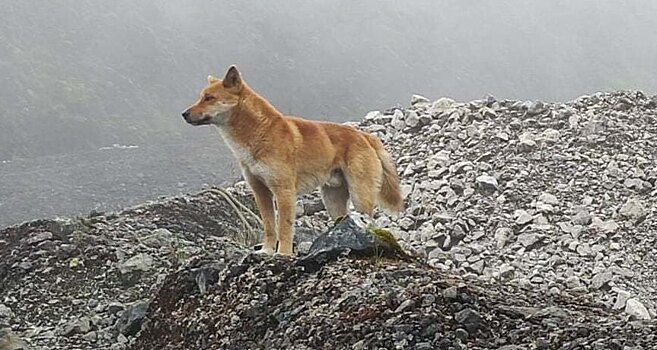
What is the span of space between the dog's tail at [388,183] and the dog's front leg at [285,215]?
1323mm

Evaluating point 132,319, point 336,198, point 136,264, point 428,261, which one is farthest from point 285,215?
point 428,261

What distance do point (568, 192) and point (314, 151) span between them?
414cm

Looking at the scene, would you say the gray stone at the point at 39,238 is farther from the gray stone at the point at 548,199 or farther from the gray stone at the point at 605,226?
the gray stone at the point at 605,226

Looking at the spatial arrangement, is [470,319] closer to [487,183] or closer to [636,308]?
[636,308]

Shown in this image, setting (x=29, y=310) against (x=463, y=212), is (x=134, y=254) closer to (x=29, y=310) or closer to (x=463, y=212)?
(x=29, y=310)

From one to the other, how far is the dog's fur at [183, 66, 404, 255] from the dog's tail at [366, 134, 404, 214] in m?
0.34

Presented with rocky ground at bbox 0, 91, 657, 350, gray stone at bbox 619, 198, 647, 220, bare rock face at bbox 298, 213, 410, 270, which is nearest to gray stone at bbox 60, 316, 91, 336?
rocky ground at bbox 0, 91, 657, 350

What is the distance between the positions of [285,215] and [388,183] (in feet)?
5.37

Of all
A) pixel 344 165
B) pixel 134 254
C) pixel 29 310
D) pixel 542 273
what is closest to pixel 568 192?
pixel 542 273

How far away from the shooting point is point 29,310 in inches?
329

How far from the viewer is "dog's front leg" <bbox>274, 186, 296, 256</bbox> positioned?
8641 mm

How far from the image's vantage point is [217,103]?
865cm

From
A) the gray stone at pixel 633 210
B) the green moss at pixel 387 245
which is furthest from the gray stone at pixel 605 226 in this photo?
the green moss at pixel 387 245

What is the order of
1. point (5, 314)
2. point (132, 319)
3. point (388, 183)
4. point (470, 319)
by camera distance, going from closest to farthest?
point (470, 319) < point (132, 319) < point (5, 314) < point (388, 183)
